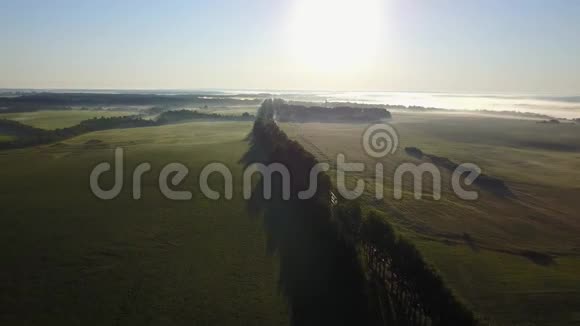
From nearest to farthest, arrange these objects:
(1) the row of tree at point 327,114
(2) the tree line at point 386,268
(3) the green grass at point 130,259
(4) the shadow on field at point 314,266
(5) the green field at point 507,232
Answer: (2) the tree line at point 386,268
(3) the green grass at point 130,259
(4) the shadow on field at point 314,266
(5) the green field at point 507,232
(1) the row of tree at point 327,114

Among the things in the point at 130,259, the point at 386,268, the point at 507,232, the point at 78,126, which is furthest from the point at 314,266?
the point at 78,126

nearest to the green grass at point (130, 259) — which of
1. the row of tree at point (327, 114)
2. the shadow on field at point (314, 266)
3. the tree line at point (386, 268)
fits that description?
the shadow on field at point (314, 266)

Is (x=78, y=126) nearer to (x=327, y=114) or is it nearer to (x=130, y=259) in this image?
(x=130, y=259)

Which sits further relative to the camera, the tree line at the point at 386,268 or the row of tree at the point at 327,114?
the row of tree at the point at 327,114

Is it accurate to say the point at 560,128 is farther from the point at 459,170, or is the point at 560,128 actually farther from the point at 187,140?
the point at 187,140

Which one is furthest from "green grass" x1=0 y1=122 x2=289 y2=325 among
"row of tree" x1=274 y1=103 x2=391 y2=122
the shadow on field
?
"row of tree" x1=274 y1=103 x2=391 y2=122

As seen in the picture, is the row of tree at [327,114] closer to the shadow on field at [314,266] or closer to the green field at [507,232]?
the green field at [507,232]

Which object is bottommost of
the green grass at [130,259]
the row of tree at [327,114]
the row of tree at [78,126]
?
the green grass at [130,259]
